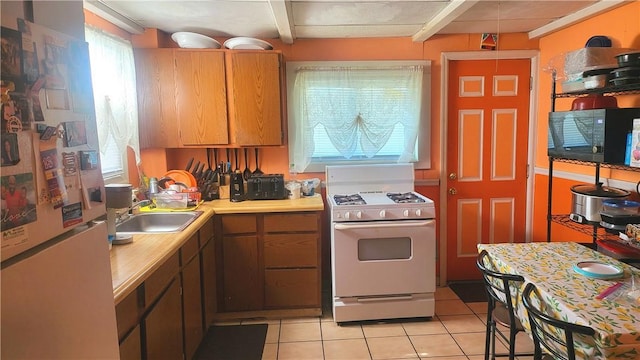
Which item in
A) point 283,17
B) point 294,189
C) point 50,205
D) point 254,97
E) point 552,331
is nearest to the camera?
point 50,205

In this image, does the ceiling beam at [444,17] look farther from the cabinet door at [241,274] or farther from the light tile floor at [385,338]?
the light tile floor at [385,338]

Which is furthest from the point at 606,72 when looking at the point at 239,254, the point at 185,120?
the point at 185,120

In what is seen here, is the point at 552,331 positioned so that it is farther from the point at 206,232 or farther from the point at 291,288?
the point at 206,232

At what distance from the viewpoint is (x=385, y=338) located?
8.93 feet

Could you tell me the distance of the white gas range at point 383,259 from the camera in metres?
2.83

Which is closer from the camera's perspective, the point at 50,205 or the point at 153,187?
the point at 50,205

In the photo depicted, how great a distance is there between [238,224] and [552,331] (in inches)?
81.3

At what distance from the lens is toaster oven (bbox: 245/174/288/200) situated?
3.11 metres

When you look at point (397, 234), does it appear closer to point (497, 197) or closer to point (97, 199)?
point (497, 197)

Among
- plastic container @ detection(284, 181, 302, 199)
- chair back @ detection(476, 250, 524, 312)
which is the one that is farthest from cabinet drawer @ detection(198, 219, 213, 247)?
chair back @ detection(476, 250, 524, 312)

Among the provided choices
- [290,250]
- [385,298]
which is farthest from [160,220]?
[385,298]

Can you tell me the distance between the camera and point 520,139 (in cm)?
349

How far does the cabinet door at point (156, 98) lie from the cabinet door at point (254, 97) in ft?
1.46

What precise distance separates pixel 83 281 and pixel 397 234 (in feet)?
7.22
